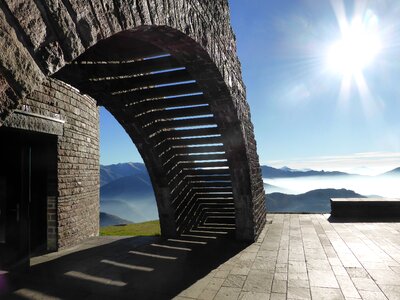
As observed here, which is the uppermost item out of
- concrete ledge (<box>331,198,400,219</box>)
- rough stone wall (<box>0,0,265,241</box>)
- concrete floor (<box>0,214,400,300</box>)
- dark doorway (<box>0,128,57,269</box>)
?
rough stone wall (<box>0,0,265,241</box>)

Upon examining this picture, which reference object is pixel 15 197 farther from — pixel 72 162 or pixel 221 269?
pixel 221 269

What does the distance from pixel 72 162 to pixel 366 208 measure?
29.7ft

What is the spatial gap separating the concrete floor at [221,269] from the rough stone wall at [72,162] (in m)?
0.48

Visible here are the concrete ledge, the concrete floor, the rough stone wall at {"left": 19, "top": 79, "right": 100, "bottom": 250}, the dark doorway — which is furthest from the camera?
the concrete ledge

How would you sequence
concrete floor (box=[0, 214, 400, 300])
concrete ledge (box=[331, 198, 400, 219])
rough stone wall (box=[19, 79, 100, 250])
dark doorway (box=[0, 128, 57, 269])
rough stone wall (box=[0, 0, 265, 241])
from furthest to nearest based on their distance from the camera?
concrete ledge (box=[331, 198, 400, 219]), rough stone wall (box=[19, 79, 100, 250]), dark doorway (box=[0, 128, 57, 269]), concrete floor (box=[0, 214, 400, 300]), rough stone wall (box=[0, 0, 265, 241])

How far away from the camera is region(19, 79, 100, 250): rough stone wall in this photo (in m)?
5.90

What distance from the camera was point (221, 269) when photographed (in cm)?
473

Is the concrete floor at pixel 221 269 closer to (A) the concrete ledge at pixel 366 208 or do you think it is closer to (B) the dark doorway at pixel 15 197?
(B) the dark doorway at pixel 15 197

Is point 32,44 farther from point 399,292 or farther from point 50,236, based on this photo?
point 50,236

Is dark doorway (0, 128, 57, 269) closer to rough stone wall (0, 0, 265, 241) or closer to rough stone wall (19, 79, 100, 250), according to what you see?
rough stone wall (19, 79, 100, 250)

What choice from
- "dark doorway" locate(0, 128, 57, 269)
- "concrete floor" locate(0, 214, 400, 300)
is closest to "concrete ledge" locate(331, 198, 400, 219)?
"concrete floor" locate(0, 214, 400, 300)

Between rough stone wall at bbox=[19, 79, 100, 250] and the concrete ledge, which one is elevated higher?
rough stone wall at bbox=[19, 79, 100, 250]

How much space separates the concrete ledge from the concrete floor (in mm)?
2880

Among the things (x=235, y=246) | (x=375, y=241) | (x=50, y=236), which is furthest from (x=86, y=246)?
(x=375, y=241)
